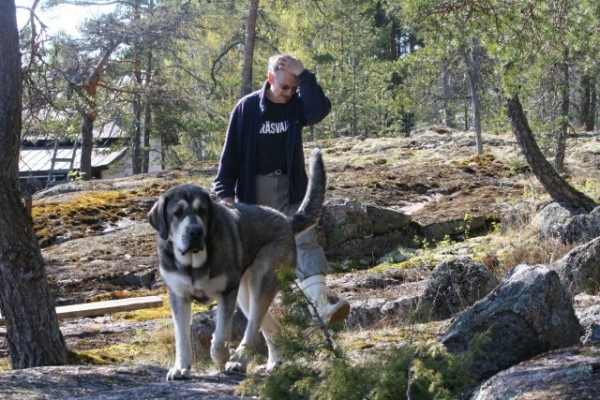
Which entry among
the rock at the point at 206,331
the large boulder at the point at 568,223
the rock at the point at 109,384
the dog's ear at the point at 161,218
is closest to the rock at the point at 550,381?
the rock at the point at 109,384

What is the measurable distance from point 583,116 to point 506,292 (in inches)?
879

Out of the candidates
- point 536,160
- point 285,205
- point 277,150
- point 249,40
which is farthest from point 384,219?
point 249,40

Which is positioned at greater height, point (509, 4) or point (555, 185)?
point (509, 4)

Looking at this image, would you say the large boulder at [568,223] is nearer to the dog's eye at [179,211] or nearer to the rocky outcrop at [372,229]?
the rocky outcrop at [372,229]

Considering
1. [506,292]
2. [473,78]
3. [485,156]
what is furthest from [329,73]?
[506,292]

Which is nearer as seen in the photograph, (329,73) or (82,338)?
(82,338)

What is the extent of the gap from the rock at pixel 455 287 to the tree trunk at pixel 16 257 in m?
3.40

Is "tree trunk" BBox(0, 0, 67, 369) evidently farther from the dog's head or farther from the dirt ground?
the dirt ground

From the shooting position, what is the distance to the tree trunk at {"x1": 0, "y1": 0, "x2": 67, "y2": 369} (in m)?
7.13

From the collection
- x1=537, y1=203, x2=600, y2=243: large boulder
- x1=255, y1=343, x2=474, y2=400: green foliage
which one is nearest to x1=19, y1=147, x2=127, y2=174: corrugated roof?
x1=537, y1=203, x2=600, y2=243: large boulder

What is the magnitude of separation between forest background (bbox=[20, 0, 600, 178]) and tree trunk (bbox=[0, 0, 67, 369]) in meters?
0.83

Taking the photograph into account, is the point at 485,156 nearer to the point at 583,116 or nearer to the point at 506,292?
the point at 583,116

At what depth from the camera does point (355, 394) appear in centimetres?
394

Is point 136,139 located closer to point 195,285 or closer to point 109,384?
point 195,285
